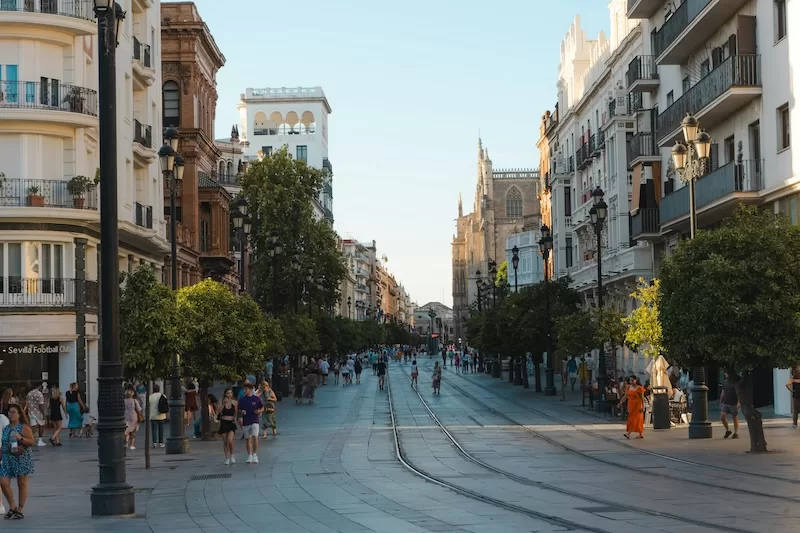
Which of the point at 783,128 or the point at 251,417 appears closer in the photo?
the point at 251,417

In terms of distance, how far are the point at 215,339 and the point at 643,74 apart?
2608cm

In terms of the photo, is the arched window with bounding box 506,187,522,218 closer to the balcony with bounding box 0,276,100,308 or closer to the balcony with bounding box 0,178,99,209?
the balcony with bounding box 0,276,100,308

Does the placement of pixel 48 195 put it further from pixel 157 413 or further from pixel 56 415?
pixel 157 413

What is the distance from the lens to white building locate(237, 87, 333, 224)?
502 feet

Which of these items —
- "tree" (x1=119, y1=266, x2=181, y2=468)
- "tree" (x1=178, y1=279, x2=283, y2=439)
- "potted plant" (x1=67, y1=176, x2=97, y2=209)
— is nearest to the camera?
"tree" (x1=119, y1=266, x2=181, y2=468)

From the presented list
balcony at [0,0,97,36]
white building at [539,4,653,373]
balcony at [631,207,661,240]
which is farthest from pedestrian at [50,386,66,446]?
white building at [539,4,653,373]

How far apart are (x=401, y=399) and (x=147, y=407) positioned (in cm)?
3326

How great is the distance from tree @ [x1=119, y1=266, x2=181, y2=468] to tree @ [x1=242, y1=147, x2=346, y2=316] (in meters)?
51.6

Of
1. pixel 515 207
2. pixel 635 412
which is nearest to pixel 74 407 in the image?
pixel 635 412

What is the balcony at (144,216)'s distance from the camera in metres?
47.1

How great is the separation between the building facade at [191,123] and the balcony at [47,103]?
1826 cm

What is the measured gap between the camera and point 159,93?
51.4 m

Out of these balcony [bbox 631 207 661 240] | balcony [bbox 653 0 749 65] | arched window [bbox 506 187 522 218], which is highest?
arched window [bbox 506 187 522 218]

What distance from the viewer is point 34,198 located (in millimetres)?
38906
